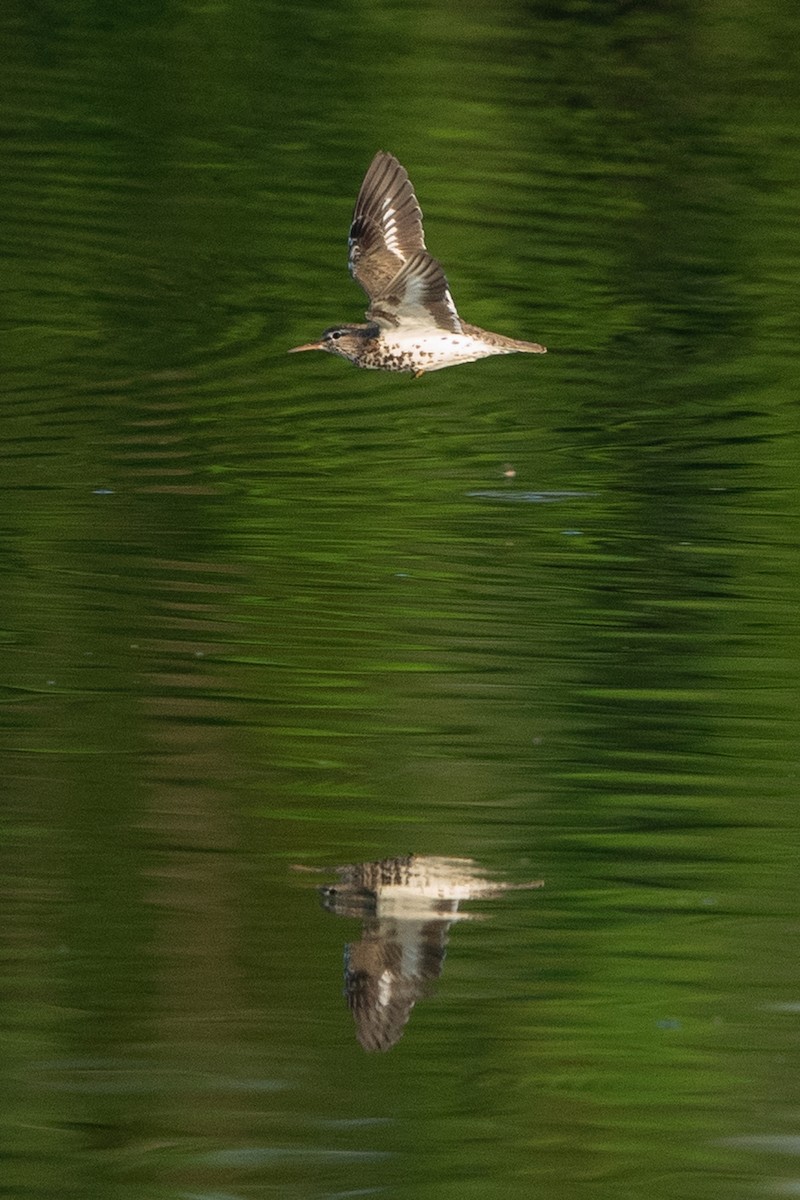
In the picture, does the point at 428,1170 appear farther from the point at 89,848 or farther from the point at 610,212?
the point at 610,212

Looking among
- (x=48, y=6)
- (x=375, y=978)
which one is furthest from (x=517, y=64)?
(x=375, y=978)

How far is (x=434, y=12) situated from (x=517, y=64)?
329cm

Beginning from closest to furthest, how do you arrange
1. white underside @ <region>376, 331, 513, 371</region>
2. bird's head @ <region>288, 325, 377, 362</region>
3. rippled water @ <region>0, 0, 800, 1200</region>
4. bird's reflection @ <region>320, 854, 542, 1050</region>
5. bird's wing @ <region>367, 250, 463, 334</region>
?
rippled water @ <region>0, 0, 800, 1200</region> → bird's reflection @ <region>320, 854, 542, 1050</region> → bird's wing @ <region>367, 250, 463, 334</region> → white underside @ <region>376, 331, 513, 371</region> → bird's head @ <region>288, 325, 377, 362</region>

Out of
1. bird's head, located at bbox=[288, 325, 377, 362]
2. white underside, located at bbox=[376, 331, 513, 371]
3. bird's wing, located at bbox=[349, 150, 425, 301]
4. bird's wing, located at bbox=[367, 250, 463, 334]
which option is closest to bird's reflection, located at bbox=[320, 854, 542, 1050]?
bird's wing, located at bbox=[367, 250, 463, 334]

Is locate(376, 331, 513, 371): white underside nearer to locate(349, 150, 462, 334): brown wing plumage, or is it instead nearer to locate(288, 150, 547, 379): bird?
locate(288, 150, 547, 379): bird

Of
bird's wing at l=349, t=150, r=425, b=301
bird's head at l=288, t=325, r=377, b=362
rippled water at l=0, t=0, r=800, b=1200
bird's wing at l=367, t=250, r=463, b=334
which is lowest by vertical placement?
rippled water at l=0, t=0, r=800, b=1200

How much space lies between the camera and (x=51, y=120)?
25.5 m

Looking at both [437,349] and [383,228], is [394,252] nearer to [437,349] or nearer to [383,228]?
[383,228]

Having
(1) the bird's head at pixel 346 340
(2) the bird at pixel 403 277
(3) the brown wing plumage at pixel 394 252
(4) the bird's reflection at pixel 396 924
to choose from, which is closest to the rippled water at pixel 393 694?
(4) the bird's reflection at pixel 396 924

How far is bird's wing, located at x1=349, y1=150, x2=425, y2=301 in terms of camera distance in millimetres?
13805

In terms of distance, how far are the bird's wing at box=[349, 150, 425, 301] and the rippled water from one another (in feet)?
4.33

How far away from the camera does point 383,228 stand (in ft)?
45.5

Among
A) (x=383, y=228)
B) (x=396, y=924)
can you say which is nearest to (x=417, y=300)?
(x=383, y=228)

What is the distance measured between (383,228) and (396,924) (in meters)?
6.01
